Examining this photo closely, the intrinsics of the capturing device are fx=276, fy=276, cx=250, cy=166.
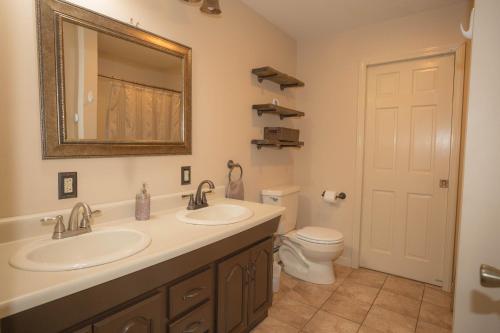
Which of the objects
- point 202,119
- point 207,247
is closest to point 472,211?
point 207,247

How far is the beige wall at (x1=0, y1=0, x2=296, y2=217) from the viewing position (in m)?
1.15

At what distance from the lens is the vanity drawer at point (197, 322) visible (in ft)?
4.04

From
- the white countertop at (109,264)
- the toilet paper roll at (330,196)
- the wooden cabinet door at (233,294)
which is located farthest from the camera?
the toilet paper roll at (330,196)

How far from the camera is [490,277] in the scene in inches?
25.4

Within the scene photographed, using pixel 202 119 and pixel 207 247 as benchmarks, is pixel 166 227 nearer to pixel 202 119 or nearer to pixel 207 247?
pixel 207 247

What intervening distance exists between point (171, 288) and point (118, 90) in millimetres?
1062

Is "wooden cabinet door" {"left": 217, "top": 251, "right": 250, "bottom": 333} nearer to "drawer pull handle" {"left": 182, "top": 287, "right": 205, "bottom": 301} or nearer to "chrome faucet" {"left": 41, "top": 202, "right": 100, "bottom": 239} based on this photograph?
"drawer pull handle" {"left": 182, "top": 287, "right": 205, "bottom": 301}

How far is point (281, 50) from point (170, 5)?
4.76 feet

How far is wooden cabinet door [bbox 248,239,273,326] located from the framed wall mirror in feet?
2.72

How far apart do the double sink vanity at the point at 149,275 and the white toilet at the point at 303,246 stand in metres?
0.69

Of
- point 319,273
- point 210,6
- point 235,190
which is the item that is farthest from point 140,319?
point 319,273

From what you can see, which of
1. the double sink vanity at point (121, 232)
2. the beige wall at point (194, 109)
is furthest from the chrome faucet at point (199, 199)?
the beige wall at point (194, 109)

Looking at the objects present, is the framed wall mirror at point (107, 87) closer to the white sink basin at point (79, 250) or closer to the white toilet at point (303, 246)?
the white sink basin at point (79, 250)

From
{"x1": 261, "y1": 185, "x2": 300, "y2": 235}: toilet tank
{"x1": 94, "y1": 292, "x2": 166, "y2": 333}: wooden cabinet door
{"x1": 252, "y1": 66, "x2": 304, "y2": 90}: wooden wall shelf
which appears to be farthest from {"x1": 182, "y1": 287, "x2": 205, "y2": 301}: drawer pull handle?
{"x1": 252, "y1": 66, "x2": 304, "y2": 90}: wooden wall shelf
